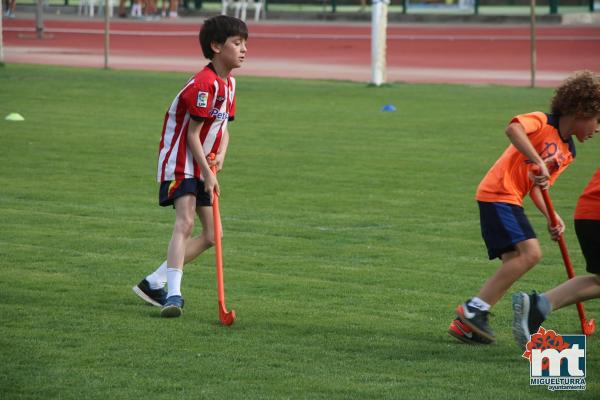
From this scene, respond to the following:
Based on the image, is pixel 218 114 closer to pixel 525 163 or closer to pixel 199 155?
pixel 199 155

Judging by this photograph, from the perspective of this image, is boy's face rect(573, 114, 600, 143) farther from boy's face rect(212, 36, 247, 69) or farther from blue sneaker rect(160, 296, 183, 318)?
blue sneaker rect(160, 296, 183, 318)

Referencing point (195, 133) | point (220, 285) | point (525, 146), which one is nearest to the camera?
point (525, 146)

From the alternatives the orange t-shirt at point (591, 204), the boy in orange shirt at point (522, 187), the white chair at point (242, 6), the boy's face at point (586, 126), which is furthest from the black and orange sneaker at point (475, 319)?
the white chair at point (242, 6)

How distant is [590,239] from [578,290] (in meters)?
0.29

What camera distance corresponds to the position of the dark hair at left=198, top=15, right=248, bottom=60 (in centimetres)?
703

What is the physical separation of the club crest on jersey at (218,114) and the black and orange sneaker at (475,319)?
179 centimetres

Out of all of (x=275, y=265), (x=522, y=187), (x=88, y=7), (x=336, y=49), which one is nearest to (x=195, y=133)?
(x=275, y=265)

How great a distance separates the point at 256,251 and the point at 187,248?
1.68 meters

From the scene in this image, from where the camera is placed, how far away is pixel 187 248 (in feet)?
24.1

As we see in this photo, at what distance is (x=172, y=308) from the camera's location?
687 cm

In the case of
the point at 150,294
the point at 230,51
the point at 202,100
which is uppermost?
the point at 230,51

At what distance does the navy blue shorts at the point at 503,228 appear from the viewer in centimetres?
634

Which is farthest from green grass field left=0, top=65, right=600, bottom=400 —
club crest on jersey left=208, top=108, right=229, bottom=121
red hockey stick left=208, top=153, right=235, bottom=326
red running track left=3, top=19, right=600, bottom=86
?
red running track left=3, top=19, right=600, bottom=86

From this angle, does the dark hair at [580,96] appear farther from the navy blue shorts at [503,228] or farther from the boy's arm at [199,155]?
the boy's arm at [199,155]
